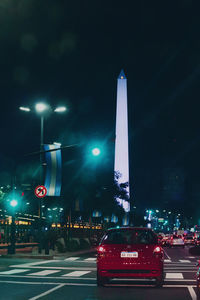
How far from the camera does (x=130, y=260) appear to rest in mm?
13156

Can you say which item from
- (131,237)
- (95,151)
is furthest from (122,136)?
(131,237)

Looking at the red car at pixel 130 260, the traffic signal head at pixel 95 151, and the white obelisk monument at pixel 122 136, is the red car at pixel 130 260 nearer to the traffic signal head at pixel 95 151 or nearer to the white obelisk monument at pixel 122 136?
the traffic signal head at pixel 95 151

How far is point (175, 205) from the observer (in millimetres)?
127812

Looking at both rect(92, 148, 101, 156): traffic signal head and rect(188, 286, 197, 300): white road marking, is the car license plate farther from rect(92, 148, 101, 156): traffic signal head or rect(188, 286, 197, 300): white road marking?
rect(92, 148, 101, 156): traffic signal head

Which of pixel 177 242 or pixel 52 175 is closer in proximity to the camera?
pixel 52 175

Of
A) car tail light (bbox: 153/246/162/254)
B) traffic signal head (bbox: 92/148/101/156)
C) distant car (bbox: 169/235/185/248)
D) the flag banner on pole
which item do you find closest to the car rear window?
car tail light (bbox: 153/246/162/254)

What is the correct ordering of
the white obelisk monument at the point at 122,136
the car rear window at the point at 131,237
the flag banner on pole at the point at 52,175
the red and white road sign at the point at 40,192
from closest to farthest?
1. the car rear window at the point at 131,237
2. the red and white road sign at the point at 40,192
3. the flag banner on pole at the point at 52,175
4. the white obelisk monument at the point at 122,136

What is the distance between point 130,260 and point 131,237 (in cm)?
79

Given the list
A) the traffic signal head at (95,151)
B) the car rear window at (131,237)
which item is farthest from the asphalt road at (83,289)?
the traffic signal head at (95,151)

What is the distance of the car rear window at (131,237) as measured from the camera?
13.6 m

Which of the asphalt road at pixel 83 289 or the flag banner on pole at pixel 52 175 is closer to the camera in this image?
the asphalt road at pixel 83 289

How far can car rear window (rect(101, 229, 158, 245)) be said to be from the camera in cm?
1359

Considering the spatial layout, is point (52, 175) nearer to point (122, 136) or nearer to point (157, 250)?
point (157, 250)

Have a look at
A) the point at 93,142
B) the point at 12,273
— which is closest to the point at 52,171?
the point at 93,142
